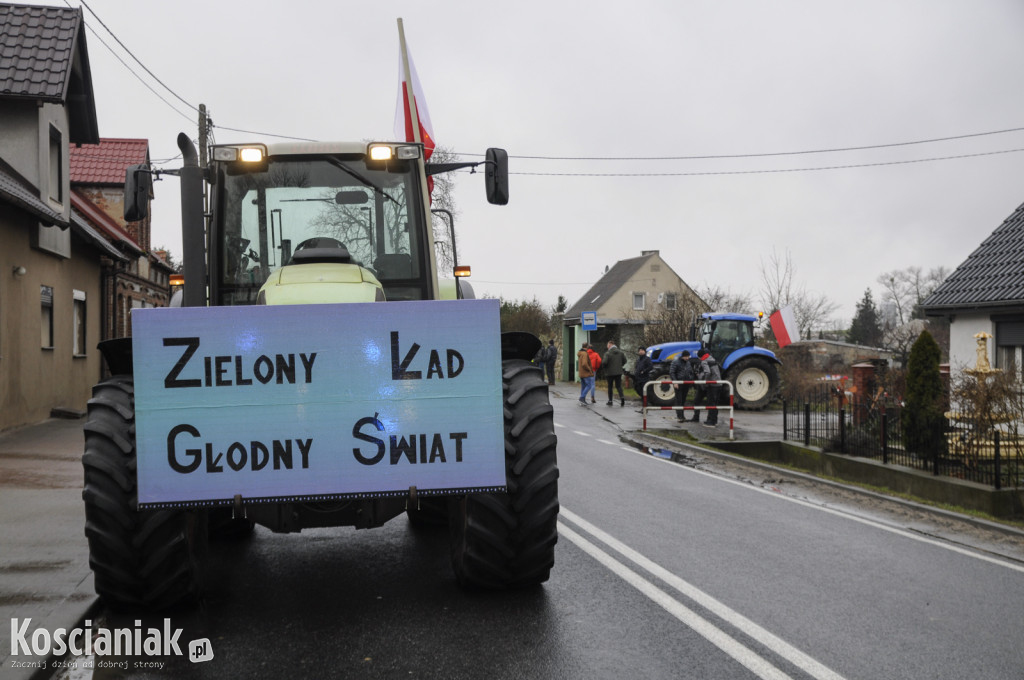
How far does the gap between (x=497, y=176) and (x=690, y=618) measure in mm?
3374

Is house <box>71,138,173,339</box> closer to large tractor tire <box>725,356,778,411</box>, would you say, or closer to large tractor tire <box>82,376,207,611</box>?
large tractor tire <box>725,356,778,411</box>

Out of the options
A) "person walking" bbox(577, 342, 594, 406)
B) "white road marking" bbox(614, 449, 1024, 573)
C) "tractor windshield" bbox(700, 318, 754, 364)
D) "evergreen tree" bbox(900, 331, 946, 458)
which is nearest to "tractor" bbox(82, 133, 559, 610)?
"white road marking" bbox(614, 449, 1024, 573)

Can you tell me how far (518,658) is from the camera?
15.2 ft

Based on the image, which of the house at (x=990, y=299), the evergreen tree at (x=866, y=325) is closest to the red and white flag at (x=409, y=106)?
the house at (x=990, y=299)

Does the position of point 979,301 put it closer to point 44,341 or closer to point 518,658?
point 518,658

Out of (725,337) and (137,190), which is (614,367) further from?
(137,190)

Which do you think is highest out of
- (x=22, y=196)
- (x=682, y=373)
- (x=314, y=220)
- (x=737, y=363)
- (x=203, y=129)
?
(x=203, y=129)

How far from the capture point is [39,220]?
17578mm

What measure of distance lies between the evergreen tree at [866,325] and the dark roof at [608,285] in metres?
23.0

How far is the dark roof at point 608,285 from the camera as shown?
62.1m

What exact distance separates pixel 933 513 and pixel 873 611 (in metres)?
4.90

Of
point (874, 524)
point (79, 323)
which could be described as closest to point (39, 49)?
point (79, 323)

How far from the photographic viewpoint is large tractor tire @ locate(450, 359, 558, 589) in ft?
17.2

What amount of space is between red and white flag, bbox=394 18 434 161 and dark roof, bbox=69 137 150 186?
46.0 ft
